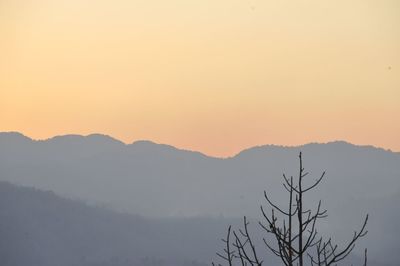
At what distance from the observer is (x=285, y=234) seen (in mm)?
7000

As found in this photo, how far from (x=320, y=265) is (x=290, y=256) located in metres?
0.31

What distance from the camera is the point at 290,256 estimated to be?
22.7ft

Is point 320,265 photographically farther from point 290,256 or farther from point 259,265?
point 259,265

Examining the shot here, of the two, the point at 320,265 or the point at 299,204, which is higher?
the point at 299,204

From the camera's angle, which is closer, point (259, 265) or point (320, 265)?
point (259, 265)

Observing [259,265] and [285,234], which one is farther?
[285,234]

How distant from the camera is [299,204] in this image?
670cm

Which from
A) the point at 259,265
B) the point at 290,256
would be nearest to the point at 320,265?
the point at 290,256

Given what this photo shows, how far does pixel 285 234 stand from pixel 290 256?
8.6 inches

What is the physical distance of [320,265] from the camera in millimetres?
6945

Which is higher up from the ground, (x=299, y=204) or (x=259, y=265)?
(x=299, y=204)

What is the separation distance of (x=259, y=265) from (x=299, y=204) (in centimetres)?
68

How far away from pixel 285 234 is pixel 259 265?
1.99 feet
